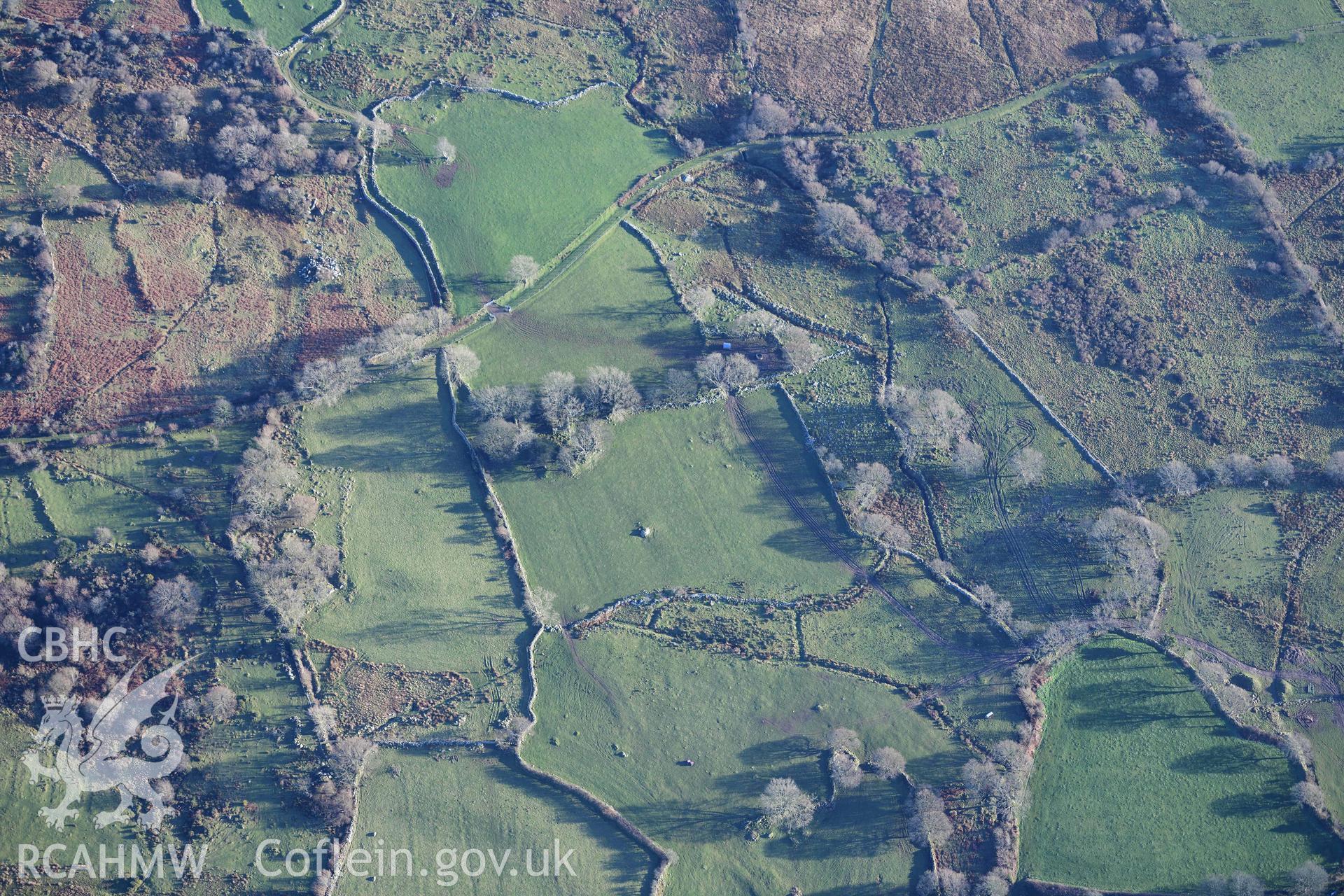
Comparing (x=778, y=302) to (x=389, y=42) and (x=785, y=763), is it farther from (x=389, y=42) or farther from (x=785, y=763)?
(x=389, y=42)

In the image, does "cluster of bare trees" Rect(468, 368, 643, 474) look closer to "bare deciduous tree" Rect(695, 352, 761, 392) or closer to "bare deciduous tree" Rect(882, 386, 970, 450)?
"bare deciduous tree" Rect(695, 352, 761, 392)

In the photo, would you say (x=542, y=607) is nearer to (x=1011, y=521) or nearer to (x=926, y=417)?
(x=926, y=417)

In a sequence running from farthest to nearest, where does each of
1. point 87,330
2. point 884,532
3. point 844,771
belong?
point 87,330
point 884,532
point 844,771

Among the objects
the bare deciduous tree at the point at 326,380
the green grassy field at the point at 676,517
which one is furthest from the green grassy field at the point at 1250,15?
the bare deciduous tree at the point at 326,380

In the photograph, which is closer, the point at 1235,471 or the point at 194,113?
the point at 1235,471

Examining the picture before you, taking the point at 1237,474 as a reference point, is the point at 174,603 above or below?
below

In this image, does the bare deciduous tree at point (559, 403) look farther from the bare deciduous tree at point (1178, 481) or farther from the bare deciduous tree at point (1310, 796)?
the bare deciduous tree at point (1310, 796)

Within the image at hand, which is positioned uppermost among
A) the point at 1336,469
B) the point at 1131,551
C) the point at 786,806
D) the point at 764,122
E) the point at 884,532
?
the point at 764,122

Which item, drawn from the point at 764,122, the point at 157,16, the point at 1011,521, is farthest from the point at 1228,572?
the point at 157,16
